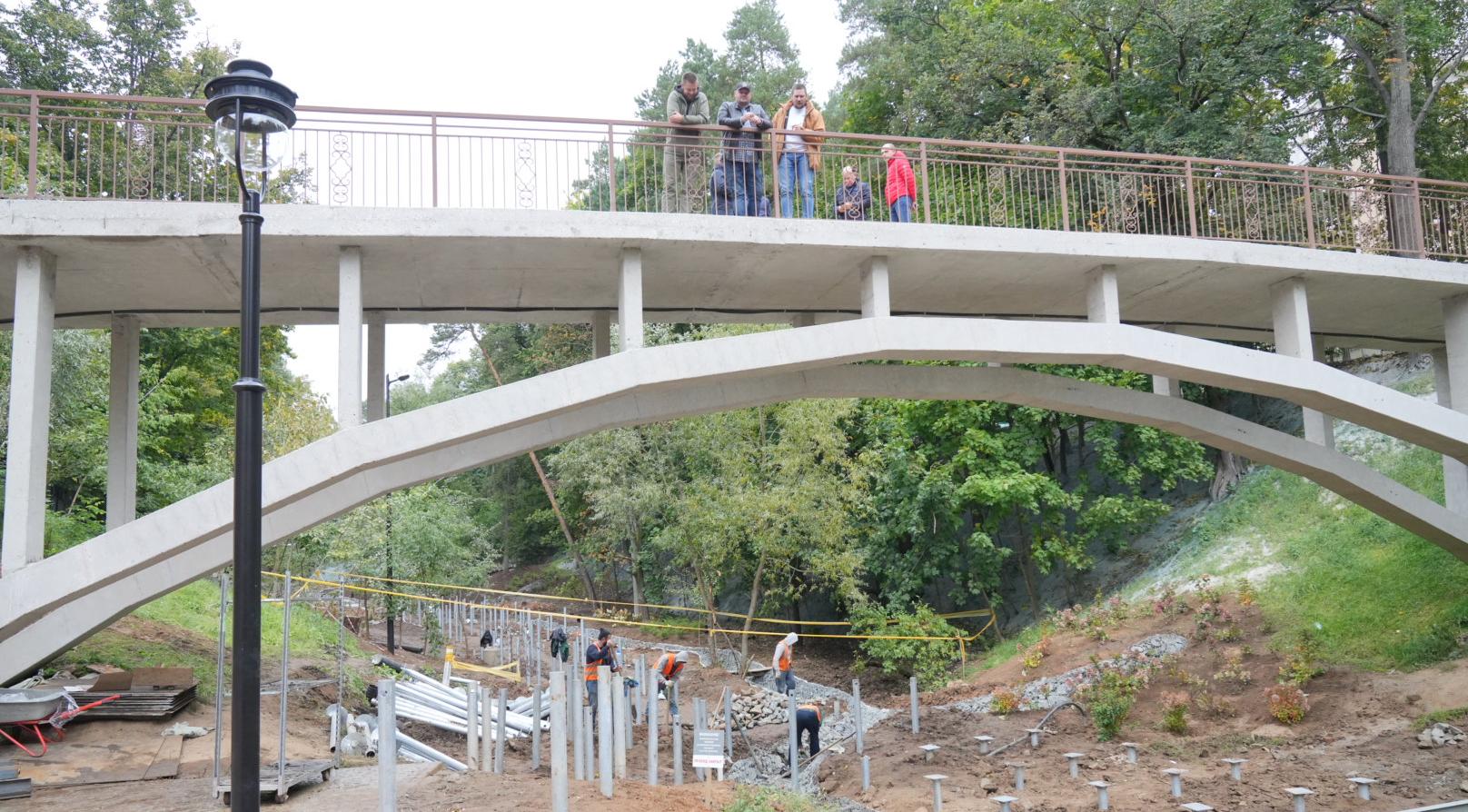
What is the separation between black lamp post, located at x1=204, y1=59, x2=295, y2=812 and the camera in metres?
4.94

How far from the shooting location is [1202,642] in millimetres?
17938

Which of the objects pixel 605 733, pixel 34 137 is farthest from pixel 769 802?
pixel 34 137

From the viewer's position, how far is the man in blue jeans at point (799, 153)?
1157 cm

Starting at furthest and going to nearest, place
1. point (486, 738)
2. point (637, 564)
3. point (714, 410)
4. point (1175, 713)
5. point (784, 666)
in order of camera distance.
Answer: point (637, 564) < point (784, 666) < point (1175, 713) < point (486, 738) < point (714, 410)

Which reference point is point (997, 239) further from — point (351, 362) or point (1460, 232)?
point (1460, 232)

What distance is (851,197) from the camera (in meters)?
12.3

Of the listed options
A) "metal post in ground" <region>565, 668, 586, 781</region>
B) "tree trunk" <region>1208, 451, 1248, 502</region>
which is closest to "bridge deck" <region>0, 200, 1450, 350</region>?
"metal post in ground" <region>565, 668, 586, 781</region>

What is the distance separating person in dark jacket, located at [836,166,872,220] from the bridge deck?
0.71 meters

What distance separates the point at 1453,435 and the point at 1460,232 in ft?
11.7

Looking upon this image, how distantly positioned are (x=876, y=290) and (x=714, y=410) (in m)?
2.32

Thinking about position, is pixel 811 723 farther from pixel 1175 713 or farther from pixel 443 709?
pixel 443 709

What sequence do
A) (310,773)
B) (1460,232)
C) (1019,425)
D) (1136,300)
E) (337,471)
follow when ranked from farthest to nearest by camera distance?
1. (1019,425)
2. (1460,232)
3. (1136,300)
4. (310,773)
5. (337,471)

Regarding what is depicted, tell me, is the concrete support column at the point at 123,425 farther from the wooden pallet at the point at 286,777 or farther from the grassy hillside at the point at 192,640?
the wooden pallet at the point at 286,777

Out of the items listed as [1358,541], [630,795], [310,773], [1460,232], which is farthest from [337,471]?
[1358,541]
